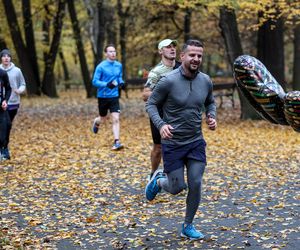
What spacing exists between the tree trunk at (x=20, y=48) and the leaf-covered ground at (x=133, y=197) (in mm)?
14783

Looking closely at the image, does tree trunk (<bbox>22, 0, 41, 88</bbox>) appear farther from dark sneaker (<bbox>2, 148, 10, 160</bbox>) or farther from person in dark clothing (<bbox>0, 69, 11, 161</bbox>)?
person in dark clothing (<bbox>0, 69, 11, 161</bbox>)

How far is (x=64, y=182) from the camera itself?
10031 millimetres

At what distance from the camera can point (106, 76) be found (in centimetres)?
1278

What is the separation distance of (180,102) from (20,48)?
1031 inches

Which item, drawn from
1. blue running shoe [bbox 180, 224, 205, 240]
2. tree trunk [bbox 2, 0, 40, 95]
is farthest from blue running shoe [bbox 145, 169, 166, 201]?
tree trunk [bbox 2, 0, 40, 95]

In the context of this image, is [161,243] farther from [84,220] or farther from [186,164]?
[84,220]

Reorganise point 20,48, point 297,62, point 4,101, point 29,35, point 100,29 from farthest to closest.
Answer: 1. point 29,35
2. point 20,48
3. point 100,29
4. point 297,62
5. point 4,101

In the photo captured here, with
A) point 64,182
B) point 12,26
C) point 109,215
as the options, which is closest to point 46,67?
point 12,26

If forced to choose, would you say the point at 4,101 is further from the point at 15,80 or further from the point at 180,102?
the point at 180,102

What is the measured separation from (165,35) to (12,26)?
10.0m

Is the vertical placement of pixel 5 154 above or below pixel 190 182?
below

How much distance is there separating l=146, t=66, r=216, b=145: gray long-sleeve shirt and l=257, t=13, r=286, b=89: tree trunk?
12462 millimetres

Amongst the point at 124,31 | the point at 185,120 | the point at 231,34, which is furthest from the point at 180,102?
the point at 124,31

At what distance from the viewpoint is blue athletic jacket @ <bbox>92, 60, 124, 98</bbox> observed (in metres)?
12.5
